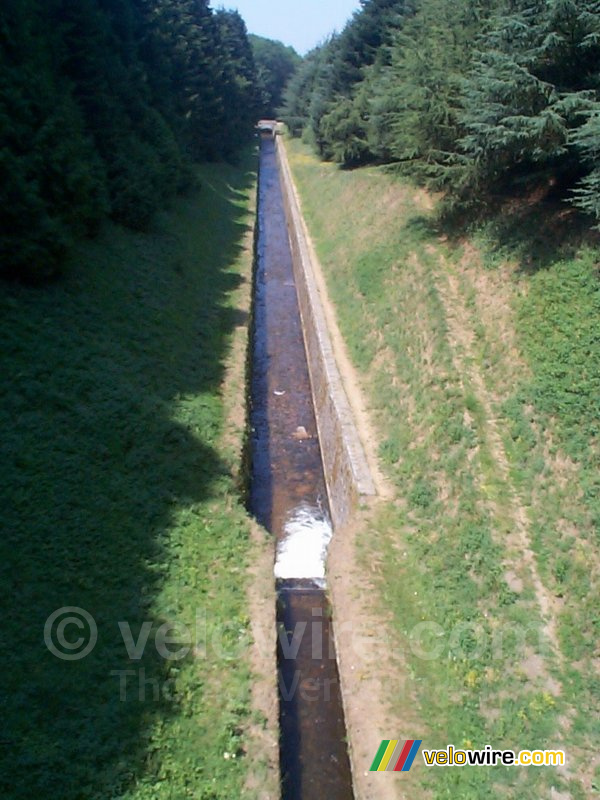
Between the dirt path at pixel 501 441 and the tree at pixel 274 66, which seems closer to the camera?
the dirt path at pixel 501 441

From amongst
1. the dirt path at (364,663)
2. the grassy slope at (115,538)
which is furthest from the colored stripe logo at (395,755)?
the grassy slope at (115,538)

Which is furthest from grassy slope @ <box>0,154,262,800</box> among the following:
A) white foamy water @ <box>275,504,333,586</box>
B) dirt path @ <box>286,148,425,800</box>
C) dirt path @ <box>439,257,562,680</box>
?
dirt path @ <box>439,257,562,680</box>

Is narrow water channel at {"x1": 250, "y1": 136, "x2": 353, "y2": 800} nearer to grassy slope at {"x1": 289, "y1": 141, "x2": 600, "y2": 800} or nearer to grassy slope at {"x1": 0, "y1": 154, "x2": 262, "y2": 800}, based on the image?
grassy slope at {"x1": 0, "y1": 154, "x2": 262, "y2": 800}

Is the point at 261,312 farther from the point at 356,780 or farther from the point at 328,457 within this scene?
the point at 356,780

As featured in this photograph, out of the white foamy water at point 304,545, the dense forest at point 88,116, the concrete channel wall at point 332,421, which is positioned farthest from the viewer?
the dense forest at point 88,116

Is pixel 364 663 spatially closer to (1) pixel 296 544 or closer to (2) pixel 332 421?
(1) pixel 296 544

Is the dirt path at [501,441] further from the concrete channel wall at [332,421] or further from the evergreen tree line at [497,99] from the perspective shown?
the evergreen tree line at [497,99]

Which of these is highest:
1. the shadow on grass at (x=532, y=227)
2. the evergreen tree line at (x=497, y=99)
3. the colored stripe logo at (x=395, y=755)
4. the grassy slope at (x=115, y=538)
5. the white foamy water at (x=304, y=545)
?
the evergreen tree line at (x=497, y=99)
